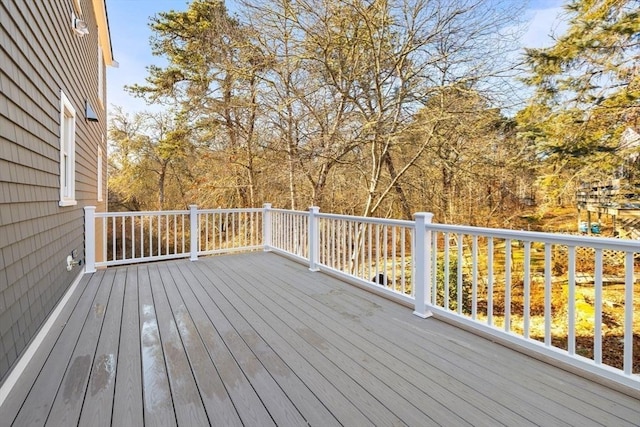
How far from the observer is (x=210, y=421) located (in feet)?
5.17

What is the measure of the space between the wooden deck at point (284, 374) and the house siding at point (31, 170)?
31cm

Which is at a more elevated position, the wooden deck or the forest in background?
the forest in background

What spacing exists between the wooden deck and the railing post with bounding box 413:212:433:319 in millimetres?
141

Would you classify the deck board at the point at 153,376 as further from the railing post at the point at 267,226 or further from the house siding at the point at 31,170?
the railing post at the point at 267,226

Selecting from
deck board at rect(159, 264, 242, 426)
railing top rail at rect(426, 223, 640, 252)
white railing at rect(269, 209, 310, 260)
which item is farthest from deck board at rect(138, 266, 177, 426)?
white railing at rect(269, 209, 310, 260)

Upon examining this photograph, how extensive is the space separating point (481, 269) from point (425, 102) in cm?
481

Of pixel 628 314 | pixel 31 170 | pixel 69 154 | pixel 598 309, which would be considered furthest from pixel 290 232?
pixel 628 314

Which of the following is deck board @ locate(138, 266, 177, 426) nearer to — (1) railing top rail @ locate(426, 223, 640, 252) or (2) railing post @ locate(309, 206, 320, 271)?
(2) railing post @ locate(309, 206, 320, 271)

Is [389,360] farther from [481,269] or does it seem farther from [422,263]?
[481,269]

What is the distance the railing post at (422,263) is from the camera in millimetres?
2941

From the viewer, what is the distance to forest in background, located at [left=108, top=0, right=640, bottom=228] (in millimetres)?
5602

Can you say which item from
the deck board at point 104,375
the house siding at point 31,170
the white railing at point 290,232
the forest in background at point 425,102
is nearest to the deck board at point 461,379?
the deck board at point 104,375

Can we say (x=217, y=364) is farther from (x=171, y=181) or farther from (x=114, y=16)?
(x=171, y=181)

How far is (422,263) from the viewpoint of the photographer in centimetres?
296
